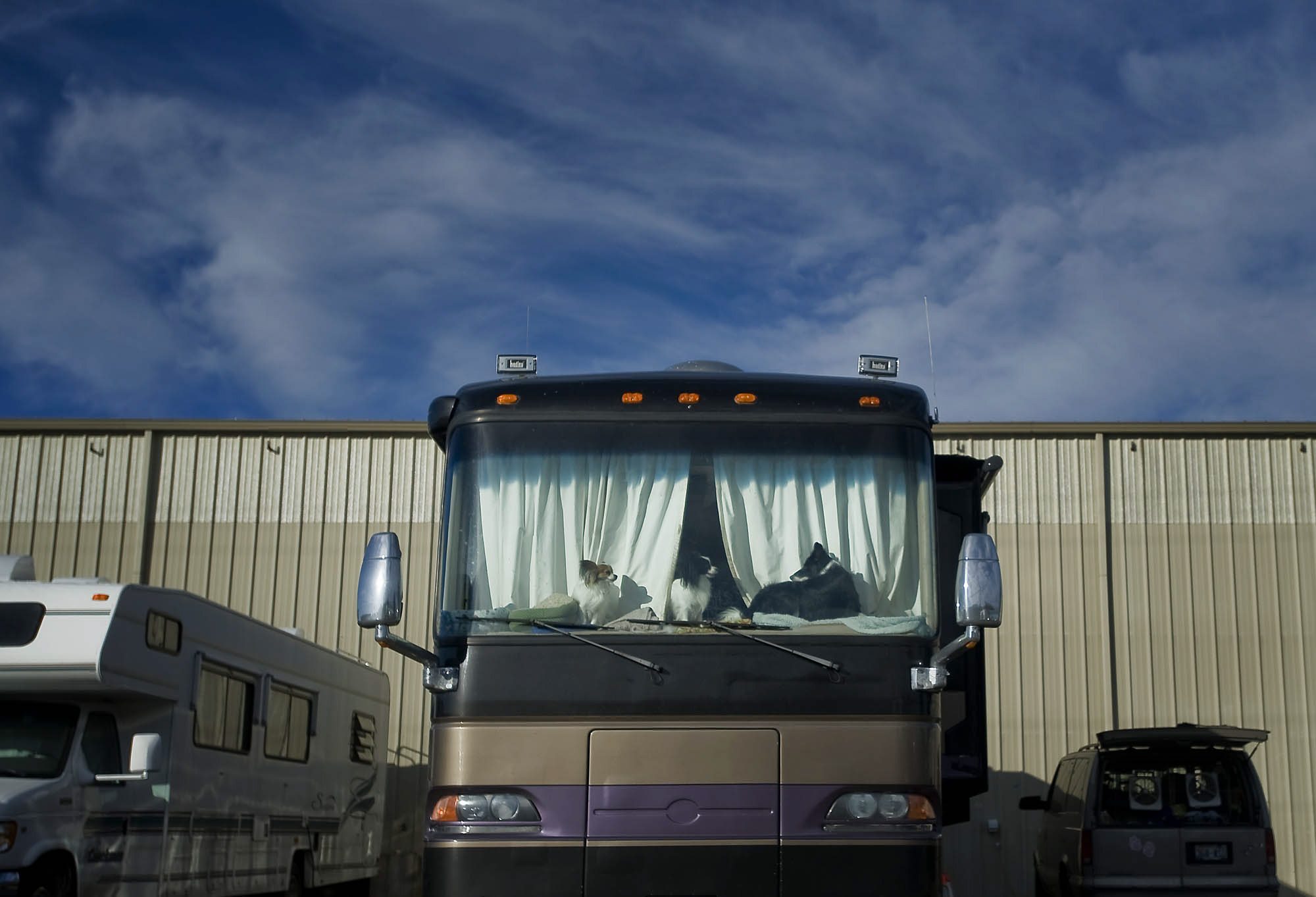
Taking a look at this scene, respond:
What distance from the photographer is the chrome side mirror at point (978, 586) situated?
598 cm

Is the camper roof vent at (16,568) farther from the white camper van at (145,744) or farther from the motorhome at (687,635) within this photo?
the motorhome at (687,635)

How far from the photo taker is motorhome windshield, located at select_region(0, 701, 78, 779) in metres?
9.05

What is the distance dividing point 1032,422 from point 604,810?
13.0 meters

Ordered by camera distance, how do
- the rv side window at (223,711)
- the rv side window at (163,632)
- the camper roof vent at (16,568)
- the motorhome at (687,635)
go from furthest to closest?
the rv side window at (223,711), the camper roof vent at (16,568), the rv side window at (163,632), the motorhome at (687,635)

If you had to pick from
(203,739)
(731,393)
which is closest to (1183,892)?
(731,393)

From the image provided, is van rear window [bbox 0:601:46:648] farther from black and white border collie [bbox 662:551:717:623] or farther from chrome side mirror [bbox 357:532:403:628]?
black and white border collie [bbox 662:551:717:623]

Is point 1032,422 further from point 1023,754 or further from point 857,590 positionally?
point 857,590

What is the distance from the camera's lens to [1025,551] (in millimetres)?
17516

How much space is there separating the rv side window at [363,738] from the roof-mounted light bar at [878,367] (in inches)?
361

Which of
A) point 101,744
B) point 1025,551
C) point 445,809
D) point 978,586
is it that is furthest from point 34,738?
point 1025,551

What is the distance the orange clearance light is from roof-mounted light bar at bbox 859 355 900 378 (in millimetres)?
3098

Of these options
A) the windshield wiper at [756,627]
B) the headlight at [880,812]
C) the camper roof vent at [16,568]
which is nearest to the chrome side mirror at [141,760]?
the camper roof vent at [16,568]

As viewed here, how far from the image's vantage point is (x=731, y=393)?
6793mm

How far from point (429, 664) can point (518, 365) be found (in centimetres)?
184
